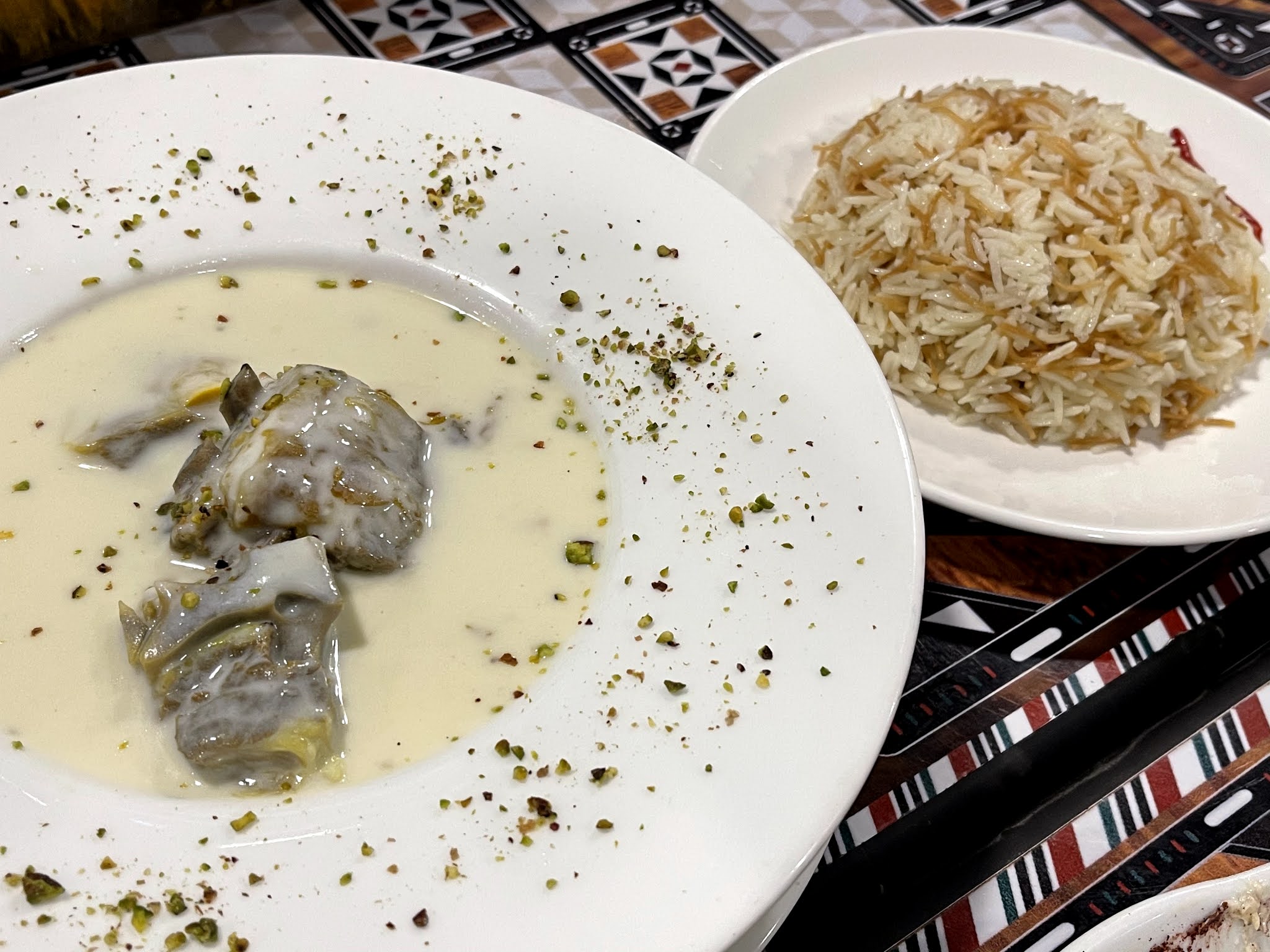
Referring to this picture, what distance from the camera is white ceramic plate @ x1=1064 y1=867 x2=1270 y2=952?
1.38m

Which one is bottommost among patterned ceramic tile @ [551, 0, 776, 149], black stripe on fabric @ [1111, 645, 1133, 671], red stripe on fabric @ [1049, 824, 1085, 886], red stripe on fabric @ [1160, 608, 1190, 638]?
red stripe on fabric @ [1049, 824, 1085, 886]

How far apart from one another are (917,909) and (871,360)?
2.84 feet

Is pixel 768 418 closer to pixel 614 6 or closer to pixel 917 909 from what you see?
pixel 917 909

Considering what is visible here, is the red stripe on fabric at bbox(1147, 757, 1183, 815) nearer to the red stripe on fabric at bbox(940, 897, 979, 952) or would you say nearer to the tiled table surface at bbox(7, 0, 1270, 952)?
the tiled table surface at bbox(7, 0, 1270, 952)

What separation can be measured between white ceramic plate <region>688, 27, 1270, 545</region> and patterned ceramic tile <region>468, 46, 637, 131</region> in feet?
1.38

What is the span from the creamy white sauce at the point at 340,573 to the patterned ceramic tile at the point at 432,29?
1206 millimetres

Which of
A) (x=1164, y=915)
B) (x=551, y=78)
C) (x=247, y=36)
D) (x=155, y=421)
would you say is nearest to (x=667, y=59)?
(x=551, y=78)

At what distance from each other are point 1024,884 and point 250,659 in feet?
4.05

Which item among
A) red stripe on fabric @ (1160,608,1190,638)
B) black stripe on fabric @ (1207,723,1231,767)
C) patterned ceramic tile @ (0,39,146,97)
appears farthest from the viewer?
patterned ceramic tile @ (0,39,146,97)

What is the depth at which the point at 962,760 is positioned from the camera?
1772mm

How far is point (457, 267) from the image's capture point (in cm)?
195

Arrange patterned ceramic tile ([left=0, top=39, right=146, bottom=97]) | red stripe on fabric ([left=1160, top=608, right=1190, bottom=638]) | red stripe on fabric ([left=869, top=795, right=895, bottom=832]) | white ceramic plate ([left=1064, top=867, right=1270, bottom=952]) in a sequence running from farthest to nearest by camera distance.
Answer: patterned ceramic tile ([left=0, top=39, right=146, bottom=97]) → red stripe on fabric ([left=1160, top=608, right=1190, bottom=638]) → red stripe on fabric ([left=869, top=795, right=895, bottom=832]) → white ceramic plate ([left=1064, top=867, right=1270, bottom=952])

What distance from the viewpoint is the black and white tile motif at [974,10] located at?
10.6 ft

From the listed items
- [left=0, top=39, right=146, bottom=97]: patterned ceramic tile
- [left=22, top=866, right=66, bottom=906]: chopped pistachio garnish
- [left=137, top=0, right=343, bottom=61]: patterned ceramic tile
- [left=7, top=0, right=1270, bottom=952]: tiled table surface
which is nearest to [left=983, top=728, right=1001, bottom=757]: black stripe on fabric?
[left=7, top=0, right=1270, bottom=952]: tiled table surface
